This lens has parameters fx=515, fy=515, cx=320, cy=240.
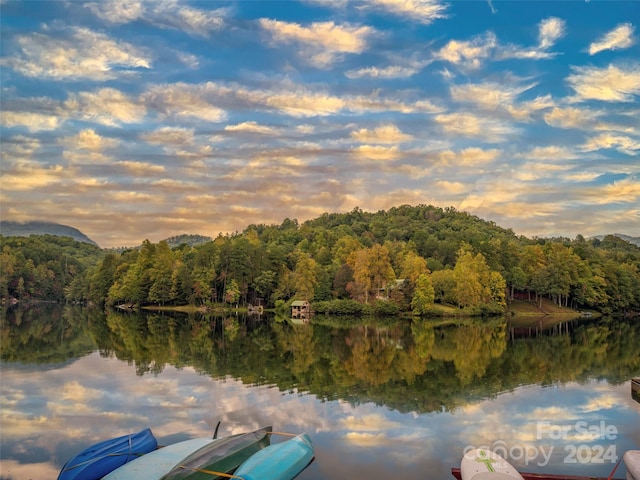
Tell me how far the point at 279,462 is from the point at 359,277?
6817 cm

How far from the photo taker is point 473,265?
276 ft

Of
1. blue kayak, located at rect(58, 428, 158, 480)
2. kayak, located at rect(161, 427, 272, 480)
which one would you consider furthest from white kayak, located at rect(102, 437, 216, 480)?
kayak, located at rect(161, 427, 272, 480)

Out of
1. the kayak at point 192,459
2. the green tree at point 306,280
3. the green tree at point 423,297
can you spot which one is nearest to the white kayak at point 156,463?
the kayak at point 192,459

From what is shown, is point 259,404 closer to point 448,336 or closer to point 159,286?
point 448,336

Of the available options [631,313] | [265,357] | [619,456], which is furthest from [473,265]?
[619,456]

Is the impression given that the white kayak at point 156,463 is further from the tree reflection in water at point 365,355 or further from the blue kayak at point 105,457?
the tree reflection in water at point 365,355

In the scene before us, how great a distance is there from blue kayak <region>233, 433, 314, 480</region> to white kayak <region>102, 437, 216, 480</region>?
1.63m

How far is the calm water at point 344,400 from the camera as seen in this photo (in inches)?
558

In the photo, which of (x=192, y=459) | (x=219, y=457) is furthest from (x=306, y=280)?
(x=192, y=459)

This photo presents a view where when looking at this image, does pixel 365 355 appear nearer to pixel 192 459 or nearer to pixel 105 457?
pixel 192 459

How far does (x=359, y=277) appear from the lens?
3137 inches

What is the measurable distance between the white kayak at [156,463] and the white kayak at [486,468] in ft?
20.8

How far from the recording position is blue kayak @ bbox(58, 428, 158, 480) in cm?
1090

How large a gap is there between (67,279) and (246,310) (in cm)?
6627
